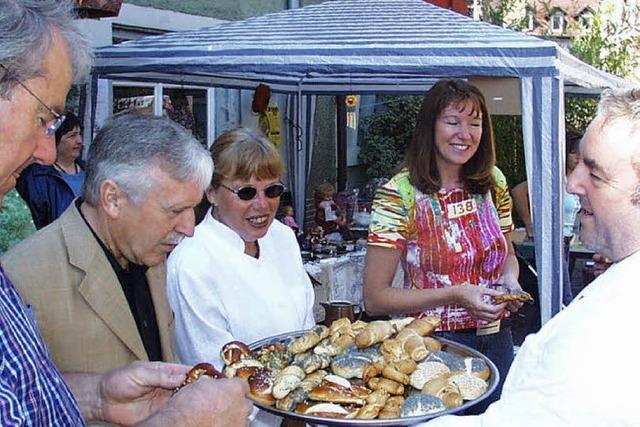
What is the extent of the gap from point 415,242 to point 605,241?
1.18 m

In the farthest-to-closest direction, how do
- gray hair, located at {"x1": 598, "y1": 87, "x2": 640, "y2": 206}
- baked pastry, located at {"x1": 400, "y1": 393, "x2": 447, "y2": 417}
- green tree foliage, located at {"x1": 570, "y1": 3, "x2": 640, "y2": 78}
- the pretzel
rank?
green tree foliage, located at {"x1": 570, "y1": 3, "x2": 640, "y2": 78}, baked pastry, located at {"x1": 400, "y1": 393, "x2": 447, "y2": 417}, the pretzel, gray hair, located at {"x1": 598, "y1": 87, "x2": 640, "y2": 206}

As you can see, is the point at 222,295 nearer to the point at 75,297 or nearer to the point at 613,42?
the point at 75,297

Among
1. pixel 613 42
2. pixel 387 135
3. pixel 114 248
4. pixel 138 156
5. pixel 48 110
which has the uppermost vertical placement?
pixel 613 42

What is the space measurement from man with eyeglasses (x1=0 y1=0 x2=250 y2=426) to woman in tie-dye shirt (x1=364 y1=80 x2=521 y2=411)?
4.70 feet

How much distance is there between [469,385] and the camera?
1.99 m

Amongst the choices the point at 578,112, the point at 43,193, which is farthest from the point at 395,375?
the point at 578,112

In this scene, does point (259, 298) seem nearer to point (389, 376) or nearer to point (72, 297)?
point (389, 376)

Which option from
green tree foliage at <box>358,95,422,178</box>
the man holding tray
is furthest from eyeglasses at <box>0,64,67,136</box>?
green tree foliage at <box>358,95,422,178</box>

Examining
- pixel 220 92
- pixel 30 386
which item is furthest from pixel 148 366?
pixel 220 92

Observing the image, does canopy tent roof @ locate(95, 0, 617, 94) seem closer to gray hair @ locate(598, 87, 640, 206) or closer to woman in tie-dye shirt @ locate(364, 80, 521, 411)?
woman in tie-dye shirt @ locate(364, 80, 521, 411)

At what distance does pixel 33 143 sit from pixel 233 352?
3.56 feet

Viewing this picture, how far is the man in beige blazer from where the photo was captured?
1793 mm

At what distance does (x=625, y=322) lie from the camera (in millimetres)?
1442

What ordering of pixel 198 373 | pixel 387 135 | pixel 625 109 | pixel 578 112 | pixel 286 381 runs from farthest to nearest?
pixel 578 112 < pixel 387 135 < pixel 286 381 < pixel 198 373 < pixel 625 109
